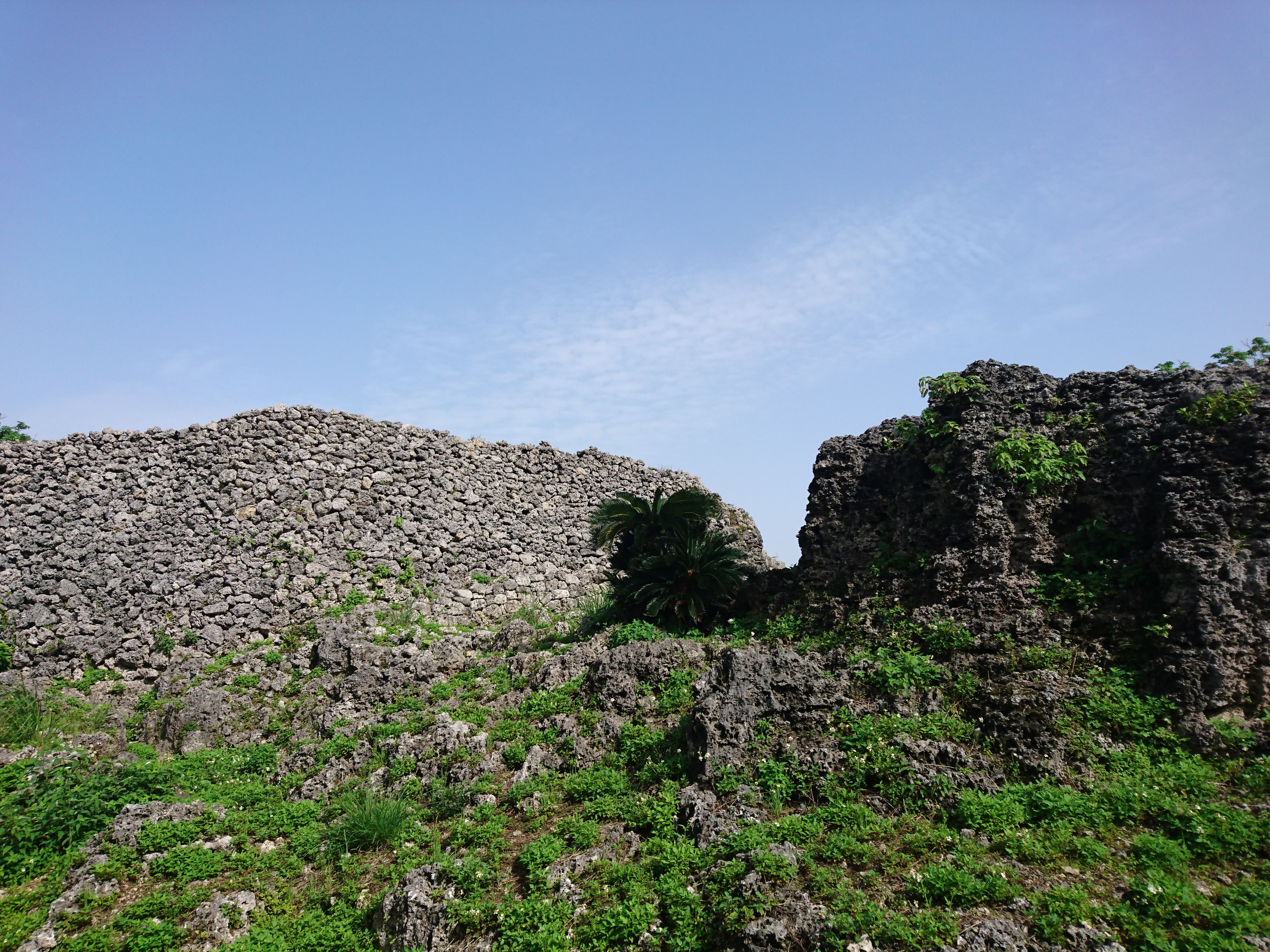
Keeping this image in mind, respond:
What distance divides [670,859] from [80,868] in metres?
6.09

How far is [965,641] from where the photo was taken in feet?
27.6

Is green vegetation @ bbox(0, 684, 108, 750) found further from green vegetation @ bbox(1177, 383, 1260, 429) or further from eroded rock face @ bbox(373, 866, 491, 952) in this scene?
green vegetation @ bbox(1177, 383, 1260, 429)

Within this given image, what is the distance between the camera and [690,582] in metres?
12.2

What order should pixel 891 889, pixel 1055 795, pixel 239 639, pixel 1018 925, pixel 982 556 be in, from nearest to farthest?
pixel 1018 925, pixel 891 889, pixel 1055 795, pixel 982 556, pixel 239 639

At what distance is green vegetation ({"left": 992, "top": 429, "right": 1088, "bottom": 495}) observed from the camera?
29.6 ft

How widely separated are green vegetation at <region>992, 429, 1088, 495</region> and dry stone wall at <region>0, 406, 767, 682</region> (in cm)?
792

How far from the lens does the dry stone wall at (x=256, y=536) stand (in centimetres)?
1488

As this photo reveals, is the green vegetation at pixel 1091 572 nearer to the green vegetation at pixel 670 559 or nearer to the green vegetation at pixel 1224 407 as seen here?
the green vegetation at pixel 1224 407

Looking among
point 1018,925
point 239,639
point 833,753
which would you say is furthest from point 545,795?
point 239,639

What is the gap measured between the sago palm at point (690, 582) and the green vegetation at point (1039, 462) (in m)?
4.39

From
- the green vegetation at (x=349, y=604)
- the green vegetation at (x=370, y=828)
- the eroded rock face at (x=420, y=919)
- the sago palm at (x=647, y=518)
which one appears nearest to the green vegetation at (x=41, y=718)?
the green vegetation at (x=349, y=604)

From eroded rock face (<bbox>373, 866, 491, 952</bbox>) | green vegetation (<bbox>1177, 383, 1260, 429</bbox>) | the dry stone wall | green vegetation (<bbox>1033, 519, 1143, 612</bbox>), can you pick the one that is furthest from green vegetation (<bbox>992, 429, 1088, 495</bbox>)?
the dry stone wall

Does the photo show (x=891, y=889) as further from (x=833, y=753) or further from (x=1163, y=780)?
(x=1163, y=780)

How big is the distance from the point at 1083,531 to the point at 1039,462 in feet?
2.96
